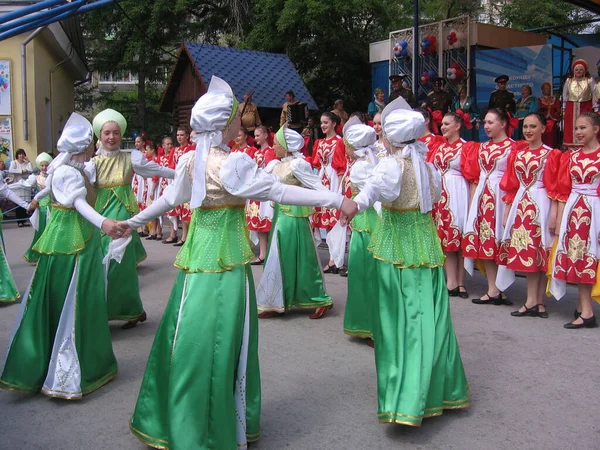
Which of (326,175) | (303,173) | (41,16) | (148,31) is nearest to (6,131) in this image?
(148,31)

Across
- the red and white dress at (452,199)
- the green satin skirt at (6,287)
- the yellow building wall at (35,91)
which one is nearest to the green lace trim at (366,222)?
the red and white dress at (452,199)

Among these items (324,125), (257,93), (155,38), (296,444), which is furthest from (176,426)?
(155,38)

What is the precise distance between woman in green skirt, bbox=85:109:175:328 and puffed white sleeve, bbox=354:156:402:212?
239 centimetres

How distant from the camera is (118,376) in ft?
16.2

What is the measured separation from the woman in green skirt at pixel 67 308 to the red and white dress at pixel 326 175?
493 cm

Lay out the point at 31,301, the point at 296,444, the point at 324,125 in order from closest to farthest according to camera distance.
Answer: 1. the point at 296,444
2. the point at 31,301
3. the point at 324,125

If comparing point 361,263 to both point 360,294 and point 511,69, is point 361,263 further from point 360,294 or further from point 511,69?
point 511,69

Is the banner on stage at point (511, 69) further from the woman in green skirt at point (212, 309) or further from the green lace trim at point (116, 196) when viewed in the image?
the woman in green skirt at point (212, 309)

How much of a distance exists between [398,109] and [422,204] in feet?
2.06

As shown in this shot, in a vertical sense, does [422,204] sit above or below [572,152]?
below

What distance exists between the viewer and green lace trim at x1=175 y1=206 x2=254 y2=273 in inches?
136

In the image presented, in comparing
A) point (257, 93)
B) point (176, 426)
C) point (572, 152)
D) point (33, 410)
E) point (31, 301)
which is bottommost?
point (33, 410)

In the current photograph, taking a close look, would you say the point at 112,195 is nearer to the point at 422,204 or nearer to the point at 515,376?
the point at 422,204

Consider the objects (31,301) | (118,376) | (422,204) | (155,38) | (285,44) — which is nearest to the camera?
(422,204)
